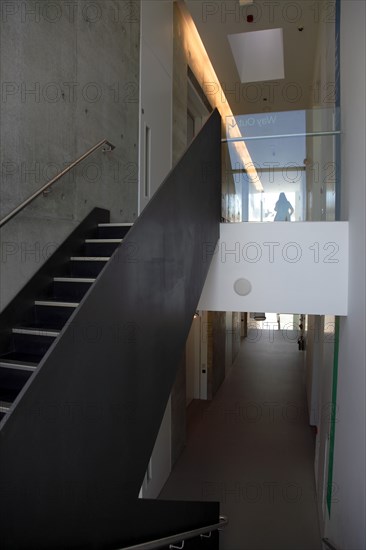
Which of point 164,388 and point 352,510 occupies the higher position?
point 164,388

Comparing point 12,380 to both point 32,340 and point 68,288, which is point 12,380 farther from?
point 68,288

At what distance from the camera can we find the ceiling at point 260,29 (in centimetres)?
666

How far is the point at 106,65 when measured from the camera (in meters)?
5.05

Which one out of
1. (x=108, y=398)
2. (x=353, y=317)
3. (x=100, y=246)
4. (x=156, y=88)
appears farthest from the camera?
(x=156, y=88)

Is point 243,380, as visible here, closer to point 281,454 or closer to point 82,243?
point 281,454

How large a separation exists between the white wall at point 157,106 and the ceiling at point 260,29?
23.3 inches

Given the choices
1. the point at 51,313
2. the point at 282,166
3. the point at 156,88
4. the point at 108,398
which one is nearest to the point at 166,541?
the point at 108,398

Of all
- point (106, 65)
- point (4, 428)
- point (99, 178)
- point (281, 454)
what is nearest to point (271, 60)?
point (106, 65)

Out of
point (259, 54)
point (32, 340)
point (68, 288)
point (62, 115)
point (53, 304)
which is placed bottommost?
point (32, 340)

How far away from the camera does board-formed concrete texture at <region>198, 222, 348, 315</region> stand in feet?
14.2

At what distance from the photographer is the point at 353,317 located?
3.80m

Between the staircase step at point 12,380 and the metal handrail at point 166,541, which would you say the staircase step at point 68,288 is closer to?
the staircase step at point 12,380

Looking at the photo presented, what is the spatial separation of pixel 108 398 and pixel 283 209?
3.10m

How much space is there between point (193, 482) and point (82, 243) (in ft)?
15.1
